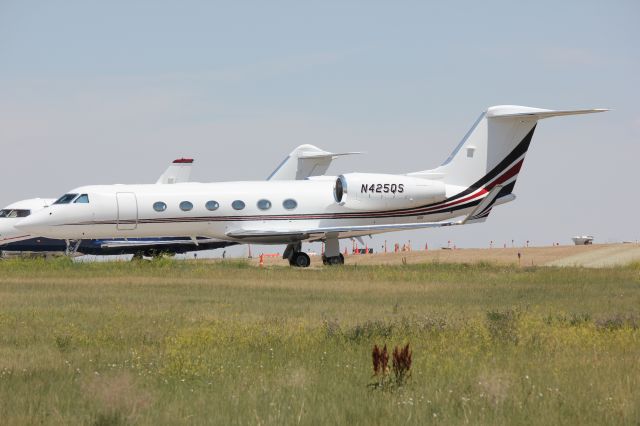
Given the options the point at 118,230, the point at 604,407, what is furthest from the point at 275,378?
the point at 118,230

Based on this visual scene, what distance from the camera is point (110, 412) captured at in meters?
9.23

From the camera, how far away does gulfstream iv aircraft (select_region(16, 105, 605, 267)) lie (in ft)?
113

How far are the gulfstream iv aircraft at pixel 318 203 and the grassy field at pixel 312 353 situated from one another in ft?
31.9

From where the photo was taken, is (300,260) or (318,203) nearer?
(318,203)

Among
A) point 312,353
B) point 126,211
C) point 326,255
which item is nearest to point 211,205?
point 126,211

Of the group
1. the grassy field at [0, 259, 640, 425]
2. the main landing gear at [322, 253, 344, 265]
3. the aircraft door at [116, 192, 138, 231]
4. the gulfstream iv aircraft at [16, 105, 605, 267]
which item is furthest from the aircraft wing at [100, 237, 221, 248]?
the grassy field at [0, 259, 640, 425]

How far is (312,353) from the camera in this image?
12898 millimetres

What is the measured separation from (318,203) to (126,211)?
21.2ft

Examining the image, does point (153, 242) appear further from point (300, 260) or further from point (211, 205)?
point (300, 260)

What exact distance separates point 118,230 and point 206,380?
79.2 feet

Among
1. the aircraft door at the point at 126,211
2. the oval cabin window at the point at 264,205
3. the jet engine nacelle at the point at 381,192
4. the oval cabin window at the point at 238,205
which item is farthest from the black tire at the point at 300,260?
the aircraft door at the point at 126,211

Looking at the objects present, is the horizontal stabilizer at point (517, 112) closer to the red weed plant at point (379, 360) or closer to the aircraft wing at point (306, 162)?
the aircraft wing at point (306, 162)

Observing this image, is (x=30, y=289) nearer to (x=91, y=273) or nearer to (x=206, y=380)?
(x=91, y=273)

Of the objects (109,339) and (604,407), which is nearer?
(604,407)
